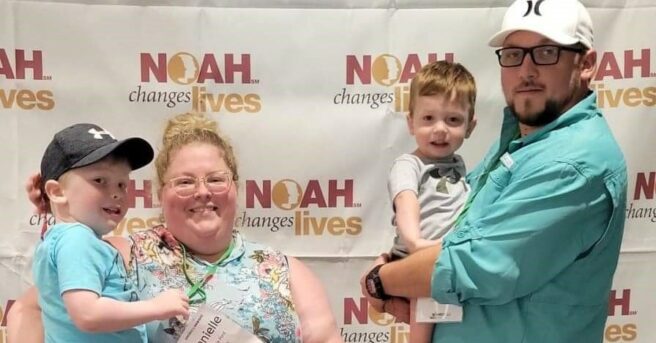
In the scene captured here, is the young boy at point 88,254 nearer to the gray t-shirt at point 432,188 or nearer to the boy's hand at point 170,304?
the boy's hand at point 170,304

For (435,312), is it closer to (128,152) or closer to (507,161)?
(507,161)

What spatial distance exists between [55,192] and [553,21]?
0.99 metres

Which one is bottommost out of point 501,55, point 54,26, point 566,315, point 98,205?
point 566,315

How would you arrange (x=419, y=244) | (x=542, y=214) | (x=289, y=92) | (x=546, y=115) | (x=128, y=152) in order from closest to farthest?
1. (x=542, y=214)
2. (x=546, y=115)
3. (x=128, y=152)
4. (x=419, y=244)
5. (x=289, y=92)

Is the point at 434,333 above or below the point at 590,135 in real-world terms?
below

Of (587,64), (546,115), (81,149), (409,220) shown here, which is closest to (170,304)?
(81,149)

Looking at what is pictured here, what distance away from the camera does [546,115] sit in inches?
54.7

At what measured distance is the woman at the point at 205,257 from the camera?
1595 millimetres

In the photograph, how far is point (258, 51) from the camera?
2348 mm

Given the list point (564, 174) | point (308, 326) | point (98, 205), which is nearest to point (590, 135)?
point (564, 174)

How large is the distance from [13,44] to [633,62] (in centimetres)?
193

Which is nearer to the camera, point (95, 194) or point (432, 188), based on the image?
point (95, 194)

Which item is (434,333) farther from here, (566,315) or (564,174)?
(564,174)

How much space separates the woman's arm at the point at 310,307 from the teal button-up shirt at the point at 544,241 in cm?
43
